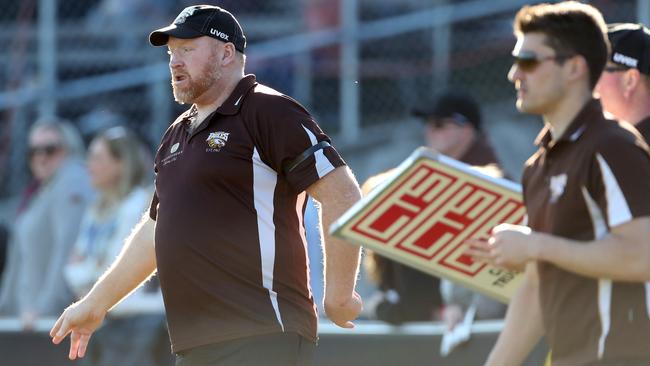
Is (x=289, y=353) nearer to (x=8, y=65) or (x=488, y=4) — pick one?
(x=488, y=4)

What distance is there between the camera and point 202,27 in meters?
4.94

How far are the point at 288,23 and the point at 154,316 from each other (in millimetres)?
3063

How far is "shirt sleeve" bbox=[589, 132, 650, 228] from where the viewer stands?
140 inches

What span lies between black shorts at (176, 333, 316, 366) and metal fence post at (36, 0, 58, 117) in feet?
19.7

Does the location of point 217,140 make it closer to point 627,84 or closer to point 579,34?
point 627,84

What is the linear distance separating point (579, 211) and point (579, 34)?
1.53ft

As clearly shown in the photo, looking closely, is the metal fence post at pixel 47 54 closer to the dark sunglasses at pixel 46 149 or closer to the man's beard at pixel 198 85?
the dark sunglasses at pixel 46 149

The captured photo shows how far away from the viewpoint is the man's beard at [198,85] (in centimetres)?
488

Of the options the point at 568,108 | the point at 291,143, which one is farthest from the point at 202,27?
the point at 568,108

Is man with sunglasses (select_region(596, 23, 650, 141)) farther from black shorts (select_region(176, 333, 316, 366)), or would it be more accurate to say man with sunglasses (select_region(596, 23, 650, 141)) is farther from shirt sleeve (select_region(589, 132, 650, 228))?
black shorts (select_region(176, 333, 316, 366))

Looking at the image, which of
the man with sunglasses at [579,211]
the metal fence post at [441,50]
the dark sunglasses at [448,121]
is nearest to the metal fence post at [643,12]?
the metal fence post at [441,50]

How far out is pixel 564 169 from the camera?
3.70 metres

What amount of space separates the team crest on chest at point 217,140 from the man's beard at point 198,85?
203 mm

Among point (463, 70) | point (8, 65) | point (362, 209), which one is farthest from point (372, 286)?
point (362, 209)
